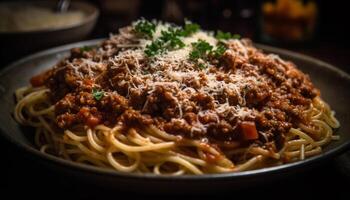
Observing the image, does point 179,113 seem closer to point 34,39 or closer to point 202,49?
point 202,49

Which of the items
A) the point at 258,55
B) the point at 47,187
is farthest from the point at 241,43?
the point at 47,187

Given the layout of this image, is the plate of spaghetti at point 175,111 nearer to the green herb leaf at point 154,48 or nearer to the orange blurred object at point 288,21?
the green herb leaf at point 154,48

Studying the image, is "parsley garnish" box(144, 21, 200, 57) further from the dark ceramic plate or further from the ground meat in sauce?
the dark ceramic plate

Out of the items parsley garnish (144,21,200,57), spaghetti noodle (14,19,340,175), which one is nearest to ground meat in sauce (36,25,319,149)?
spaghetti noodle (14,19,340,175)

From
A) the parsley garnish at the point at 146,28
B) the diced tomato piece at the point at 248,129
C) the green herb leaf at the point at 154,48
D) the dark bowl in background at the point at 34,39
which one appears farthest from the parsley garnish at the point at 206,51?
the dark bowl in background at the point at 34,39

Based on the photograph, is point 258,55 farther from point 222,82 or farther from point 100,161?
point 100,161

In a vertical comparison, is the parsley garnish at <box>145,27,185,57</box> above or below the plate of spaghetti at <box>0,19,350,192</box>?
above
